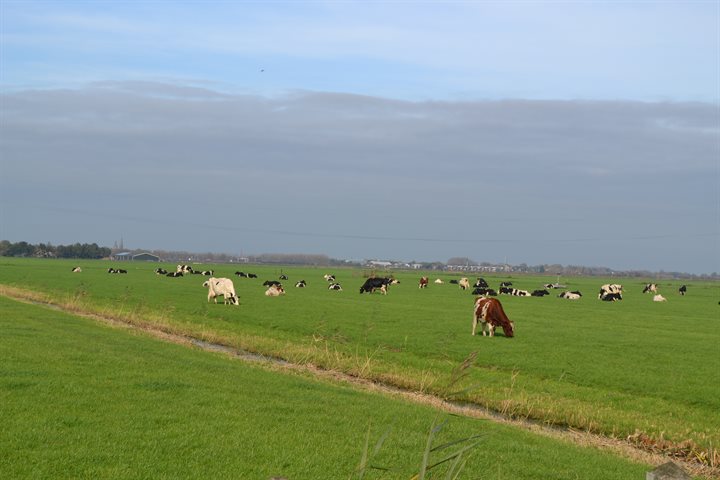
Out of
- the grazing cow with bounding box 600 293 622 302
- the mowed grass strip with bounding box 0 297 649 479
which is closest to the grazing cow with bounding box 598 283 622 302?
the grazing cow with bounding box 600 293 622 302

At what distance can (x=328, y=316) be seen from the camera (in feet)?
138

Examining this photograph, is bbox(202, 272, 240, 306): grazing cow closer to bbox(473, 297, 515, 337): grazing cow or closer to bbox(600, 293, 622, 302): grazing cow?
bbox(473, 297, 515, 337): grazing cow

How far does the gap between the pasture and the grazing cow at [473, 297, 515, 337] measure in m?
0.85

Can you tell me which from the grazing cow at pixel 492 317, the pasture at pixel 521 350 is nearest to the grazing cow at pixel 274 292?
the pasture at pixel 521 350

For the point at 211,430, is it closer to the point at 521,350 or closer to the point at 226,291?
the point at 521,350

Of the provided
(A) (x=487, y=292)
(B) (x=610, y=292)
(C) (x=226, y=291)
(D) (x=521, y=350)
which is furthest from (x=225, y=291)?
(B) (x=610, y=292)

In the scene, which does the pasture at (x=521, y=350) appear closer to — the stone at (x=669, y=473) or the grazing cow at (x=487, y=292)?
the stone at (x=669, y=473)

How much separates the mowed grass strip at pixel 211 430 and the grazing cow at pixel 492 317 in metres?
17.2

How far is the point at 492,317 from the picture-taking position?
113 feet

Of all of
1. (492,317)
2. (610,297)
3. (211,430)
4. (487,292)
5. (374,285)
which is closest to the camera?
(211,430)

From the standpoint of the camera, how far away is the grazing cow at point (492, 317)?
34.1 m

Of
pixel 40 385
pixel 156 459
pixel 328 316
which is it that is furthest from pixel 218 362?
pixel 328 316

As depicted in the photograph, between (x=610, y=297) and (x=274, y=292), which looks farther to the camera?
(x=610, y=297)

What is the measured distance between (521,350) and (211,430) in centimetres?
1950
